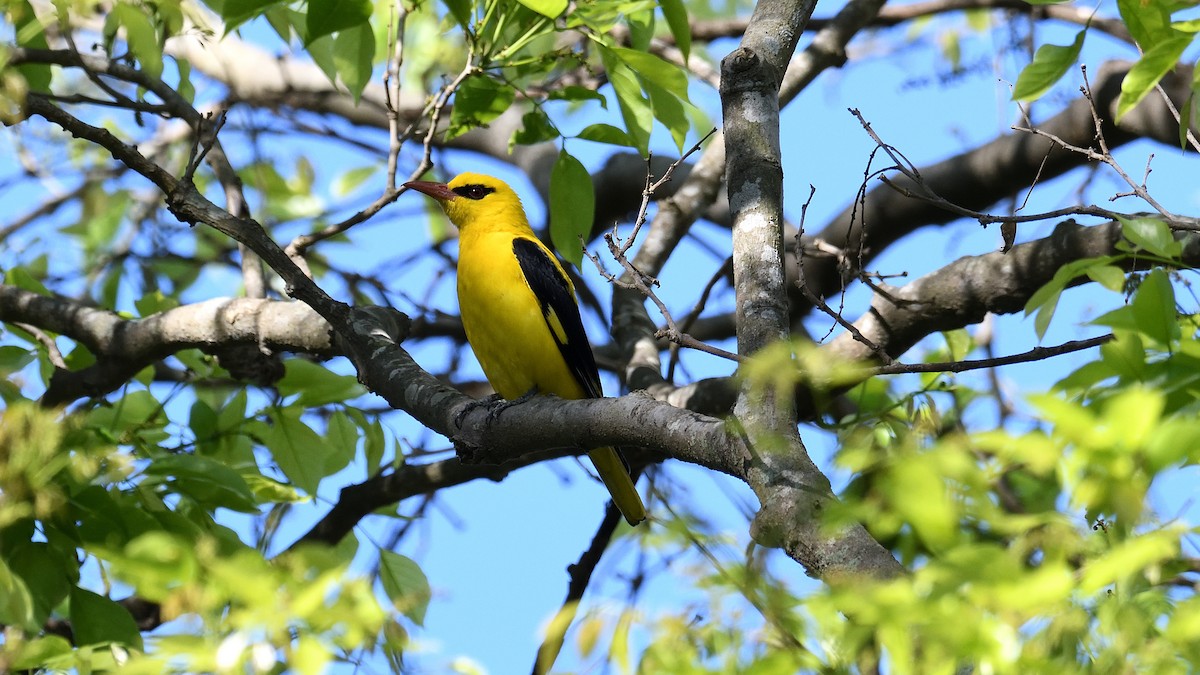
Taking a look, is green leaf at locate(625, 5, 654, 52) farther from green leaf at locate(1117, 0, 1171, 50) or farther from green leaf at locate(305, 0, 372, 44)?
green leaf at locate(1117, 0, 1171, 50)

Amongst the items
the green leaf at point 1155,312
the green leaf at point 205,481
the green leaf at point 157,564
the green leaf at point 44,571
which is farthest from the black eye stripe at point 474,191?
the green leaf at point 157,564

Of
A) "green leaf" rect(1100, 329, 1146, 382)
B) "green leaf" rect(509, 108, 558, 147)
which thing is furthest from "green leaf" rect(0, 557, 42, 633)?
"green leaf" rect(509, 108, 558, 147)

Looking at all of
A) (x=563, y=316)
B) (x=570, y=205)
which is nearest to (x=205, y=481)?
(x=570, y=205)

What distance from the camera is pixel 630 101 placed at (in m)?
3.74

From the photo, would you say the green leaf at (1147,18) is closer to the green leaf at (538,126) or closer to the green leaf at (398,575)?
the green leaf at (538,126)

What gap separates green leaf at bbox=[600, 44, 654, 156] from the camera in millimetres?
3711

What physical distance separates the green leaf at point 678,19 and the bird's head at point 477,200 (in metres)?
1.94

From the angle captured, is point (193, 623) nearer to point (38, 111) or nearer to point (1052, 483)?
point (38, 111)

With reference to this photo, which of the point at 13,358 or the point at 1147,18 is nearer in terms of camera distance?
the point at 1147,18

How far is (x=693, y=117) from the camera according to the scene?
6316mm

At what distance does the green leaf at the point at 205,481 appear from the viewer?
3.18m

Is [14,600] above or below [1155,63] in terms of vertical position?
below

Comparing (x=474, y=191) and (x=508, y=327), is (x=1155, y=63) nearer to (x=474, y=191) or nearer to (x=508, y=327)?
(x=508, y=327)

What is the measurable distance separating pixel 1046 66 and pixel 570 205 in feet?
5.36
